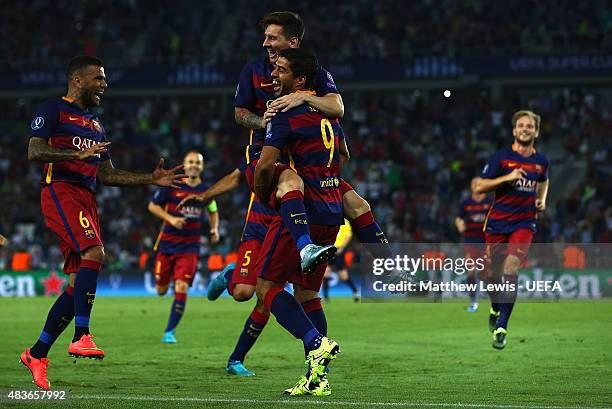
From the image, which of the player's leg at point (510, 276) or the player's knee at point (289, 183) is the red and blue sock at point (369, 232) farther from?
the player's leg at point (510, 276)

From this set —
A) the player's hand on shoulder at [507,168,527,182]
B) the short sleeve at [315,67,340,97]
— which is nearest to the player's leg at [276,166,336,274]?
the short sleeve at [315,67,340,97]

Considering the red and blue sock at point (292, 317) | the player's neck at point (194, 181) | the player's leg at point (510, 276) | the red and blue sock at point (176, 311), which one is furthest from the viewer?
→ the player's neck at point (194, 181)

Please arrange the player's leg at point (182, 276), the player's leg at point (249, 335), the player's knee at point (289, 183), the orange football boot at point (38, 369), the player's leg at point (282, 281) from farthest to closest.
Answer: the player's leg at point (182, 276) → the player's leg at point (249, 335) → the orange football boot at point (38, 369) → the player's knee at point (289, 183) → the player's leg at point (282, 281)

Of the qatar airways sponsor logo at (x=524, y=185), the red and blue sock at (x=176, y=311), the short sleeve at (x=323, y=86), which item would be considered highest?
the qatar airways sponsor logo at (x=524, y=185)

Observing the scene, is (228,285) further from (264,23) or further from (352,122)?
(352,122)

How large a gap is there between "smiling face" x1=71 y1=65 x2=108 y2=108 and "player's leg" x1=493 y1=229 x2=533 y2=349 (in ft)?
18.3

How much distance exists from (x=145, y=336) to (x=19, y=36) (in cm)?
3089

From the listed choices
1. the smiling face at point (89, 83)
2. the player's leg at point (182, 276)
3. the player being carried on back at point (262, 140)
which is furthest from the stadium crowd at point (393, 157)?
the smiling face at point (89, 83)

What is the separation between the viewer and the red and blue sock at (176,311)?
14.7m

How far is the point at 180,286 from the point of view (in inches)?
612

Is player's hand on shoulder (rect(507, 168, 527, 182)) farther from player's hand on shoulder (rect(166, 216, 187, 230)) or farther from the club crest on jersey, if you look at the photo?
the club crest on jersey

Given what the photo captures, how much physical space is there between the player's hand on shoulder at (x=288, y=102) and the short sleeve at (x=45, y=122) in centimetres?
211

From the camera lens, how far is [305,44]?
40.0 metres

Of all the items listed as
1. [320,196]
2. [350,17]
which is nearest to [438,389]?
[320,196]
